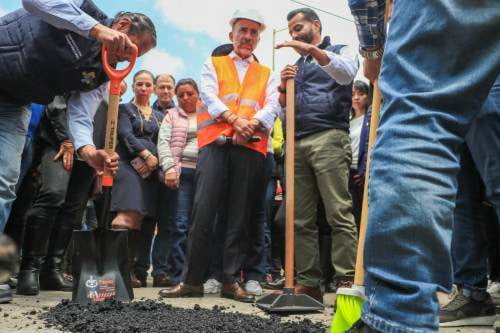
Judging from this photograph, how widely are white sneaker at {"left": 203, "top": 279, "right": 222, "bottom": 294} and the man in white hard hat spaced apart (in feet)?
1.48

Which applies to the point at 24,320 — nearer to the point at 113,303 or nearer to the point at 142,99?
the point at 113,303

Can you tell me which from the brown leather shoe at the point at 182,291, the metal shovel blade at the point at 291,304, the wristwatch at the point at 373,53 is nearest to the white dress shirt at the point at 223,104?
→ the brown leather shoe at the point at 182,291

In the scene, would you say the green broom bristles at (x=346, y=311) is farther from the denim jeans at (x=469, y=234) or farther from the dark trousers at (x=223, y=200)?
the dark trousers at (x=223, y=200)

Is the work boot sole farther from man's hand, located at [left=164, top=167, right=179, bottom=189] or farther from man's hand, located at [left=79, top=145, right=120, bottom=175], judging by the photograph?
man's hand, located at [left=164, top=167, right=179, bottom=189]

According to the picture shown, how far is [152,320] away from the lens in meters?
2.26

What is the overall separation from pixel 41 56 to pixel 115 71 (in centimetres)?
40

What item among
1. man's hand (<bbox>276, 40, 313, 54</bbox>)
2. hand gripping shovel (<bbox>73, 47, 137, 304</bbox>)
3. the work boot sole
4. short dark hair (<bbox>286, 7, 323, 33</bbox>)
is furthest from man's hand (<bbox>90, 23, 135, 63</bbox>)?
the work boot sole

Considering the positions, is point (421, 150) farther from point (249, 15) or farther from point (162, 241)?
point (162, 241)

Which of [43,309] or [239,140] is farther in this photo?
[239,140]

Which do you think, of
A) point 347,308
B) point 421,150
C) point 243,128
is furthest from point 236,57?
point 421,150

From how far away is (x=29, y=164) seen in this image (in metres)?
3.40

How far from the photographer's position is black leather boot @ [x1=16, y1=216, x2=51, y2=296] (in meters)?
3.22

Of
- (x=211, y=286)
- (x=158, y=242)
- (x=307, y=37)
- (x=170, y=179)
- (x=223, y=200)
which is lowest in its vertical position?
(x=211, y=286)

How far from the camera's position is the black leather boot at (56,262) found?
11.8 ft
